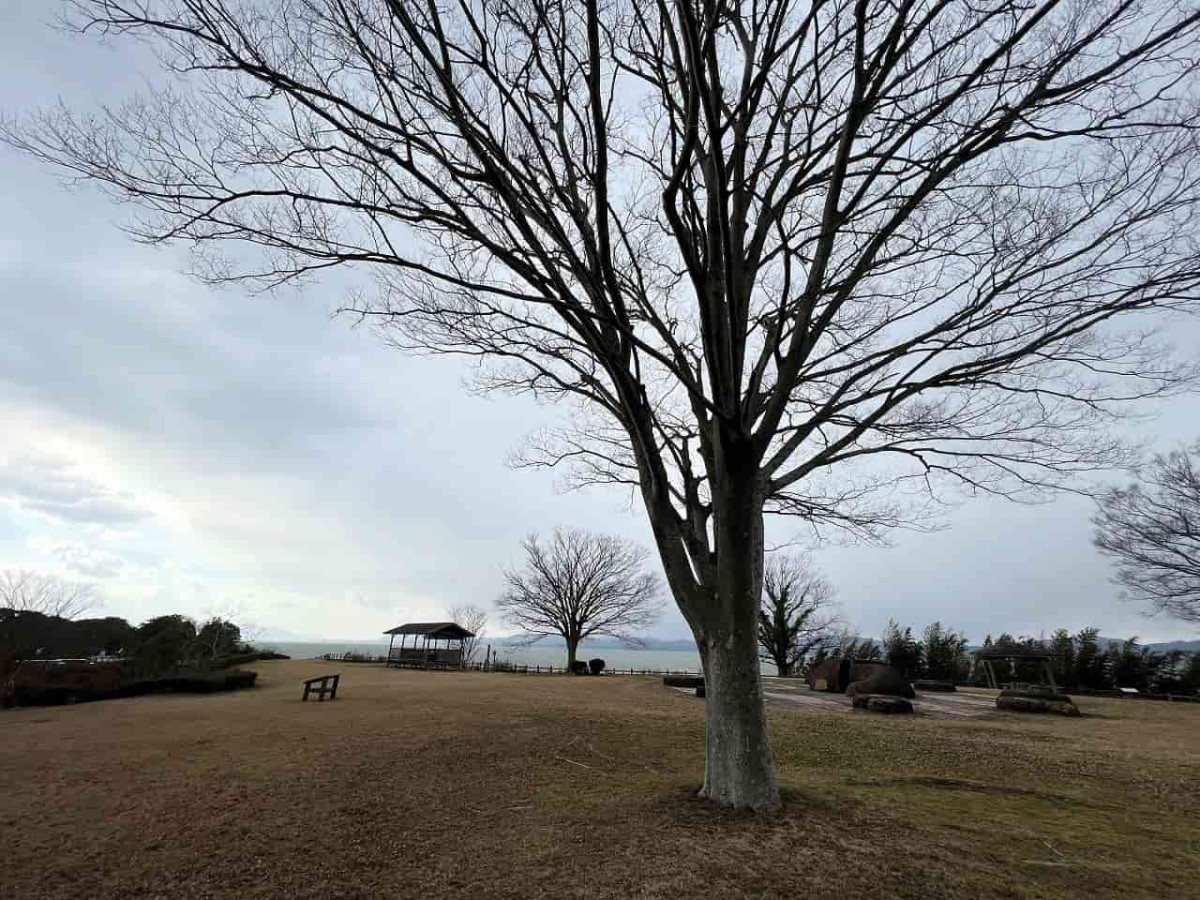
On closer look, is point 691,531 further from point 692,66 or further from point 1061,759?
point 1061,759

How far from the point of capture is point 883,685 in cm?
1546

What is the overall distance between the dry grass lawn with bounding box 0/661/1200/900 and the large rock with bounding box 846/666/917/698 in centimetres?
584

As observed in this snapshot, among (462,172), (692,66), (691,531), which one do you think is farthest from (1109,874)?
(462,172)

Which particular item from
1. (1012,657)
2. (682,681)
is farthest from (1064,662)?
(682,681)

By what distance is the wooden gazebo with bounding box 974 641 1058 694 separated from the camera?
66.7ft

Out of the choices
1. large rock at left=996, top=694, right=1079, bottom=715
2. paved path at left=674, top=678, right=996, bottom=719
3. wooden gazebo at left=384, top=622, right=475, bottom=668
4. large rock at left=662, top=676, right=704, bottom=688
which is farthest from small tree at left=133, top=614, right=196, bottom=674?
large rock at left=996, top=694, right=1079, bottom=715

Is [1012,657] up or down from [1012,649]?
down

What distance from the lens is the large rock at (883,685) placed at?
1536 centimetres

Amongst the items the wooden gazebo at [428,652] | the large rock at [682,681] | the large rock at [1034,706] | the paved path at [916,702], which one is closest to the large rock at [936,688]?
the paved path at [916,702]

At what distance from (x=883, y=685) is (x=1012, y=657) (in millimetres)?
8799

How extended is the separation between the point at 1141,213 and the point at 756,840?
20.9 ft

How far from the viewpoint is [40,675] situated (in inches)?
558

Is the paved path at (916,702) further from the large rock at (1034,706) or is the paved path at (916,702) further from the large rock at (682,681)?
the large rock at (682,681)

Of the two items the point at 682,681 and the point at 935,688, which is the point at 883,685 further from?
the point at 682,681
